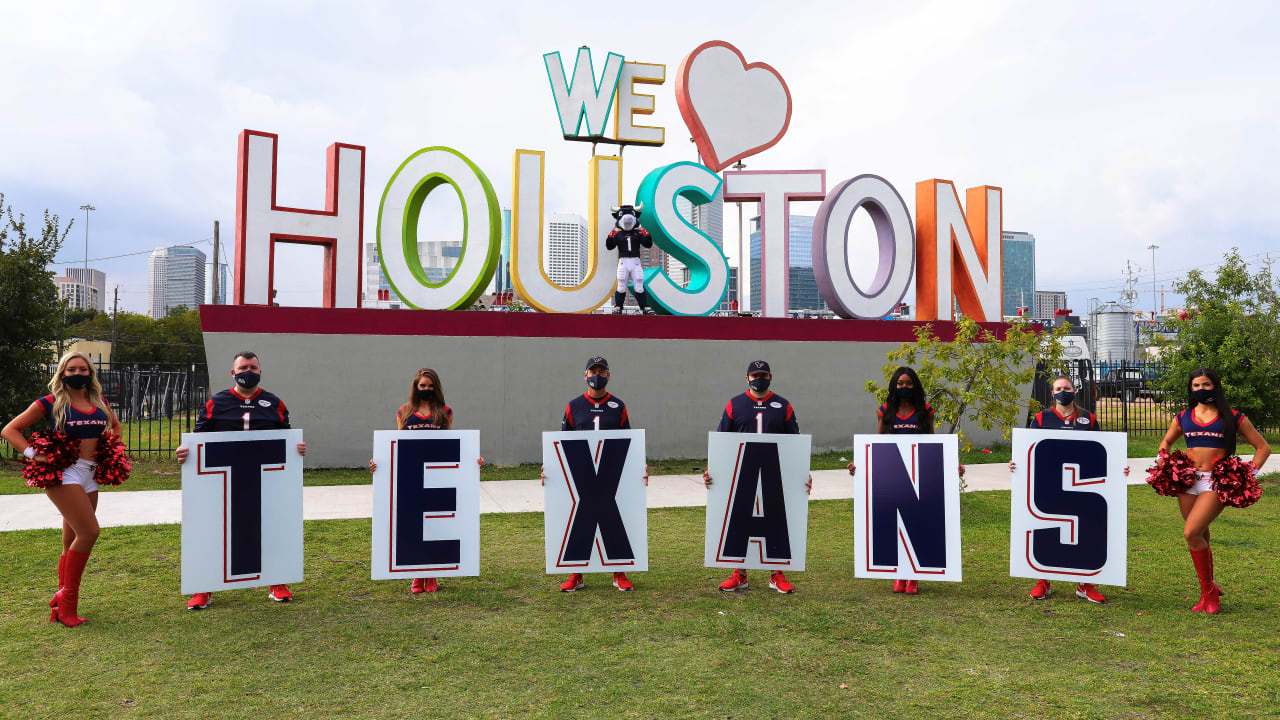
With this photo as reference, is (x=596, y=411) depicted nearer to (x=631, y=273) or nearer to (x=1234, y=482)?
(x=1234, y=482)

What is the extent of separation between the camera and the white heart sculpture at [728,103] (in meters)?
15.8

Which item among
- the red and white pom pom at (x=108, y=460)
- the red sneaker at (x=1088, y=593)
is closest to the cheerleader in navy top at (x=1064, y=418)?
the red sneaker at (x=1088, y=593)

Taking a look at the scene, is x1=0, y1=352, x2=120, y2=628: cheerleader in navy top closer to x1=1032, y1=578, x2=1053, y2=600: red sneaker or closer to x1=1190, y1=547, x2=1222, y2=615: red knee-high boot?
x1=1032, y1=578, x2=1053, y2=600: red sneaker

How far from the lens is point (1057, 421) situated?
662cm

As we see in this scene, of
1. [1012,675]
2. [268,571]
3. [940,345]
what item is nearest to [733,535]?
[1012,675]

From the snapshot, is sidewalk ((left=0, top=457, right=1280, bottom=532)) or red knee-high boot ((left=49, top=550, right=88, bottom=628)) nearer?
red knee-high boot ((left=49, top=550, right=88, bottom=628))

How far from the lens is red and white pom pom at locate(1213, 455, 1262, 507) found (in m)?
5.78

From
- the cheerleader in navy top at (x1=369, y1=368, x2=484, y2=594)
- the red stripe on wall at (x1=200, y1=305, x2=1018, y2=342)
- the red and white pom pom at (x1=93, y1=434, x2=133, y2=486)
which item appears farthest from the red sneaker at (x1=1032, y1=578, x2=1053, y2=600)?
the red stripe on wall at (x1=200, y1=305, x2=1018, y2=342)

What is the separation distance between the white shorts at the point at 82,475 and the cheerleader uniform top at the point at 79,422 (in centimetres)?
19

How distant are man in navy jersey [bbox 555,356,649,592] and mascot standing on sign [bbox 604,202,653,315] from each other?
25.4 ft

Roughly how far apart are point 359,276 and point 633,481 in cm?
883

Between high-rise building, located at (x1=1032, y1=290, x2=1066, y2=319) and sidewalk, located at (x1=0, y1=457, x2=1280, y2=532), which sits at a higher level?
high-rise building, located at (x1=1032, y1=290, x2=1066, y2=319)

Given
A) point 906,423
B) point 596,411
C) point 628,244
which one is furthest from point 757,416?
point 628,244

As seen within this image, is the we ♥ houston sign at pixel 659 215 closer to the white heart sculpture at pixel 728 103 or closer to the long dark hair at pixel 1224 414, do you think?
the white heart sculpture at pixel 728 103
